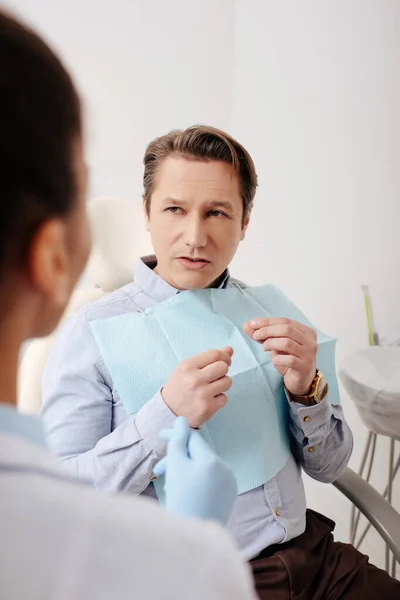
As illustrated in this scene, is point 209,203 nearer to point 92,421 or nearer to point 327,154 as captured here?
point 92,421

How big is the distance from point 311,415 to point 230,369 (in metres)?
0.18

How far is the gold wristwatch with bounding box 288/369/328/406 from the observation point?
1.11 meters

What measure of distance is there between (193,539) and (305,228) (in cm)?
205

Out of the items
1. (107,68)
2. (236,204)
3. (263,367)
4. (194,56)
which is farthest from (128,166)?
(263,367)

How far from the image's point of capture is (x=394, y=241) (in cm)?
204

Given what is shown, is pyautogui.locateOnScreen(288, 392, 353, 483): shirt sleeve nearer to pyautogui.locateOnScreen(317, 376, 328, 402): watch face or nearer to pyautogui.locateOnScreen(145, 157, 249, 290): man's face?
pyautogui.locateOnScreen(317, 376, 328, 402): watch face

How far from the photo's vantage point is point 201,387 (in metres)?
0.94

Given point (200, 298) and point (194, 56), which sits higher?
point (194, 56)

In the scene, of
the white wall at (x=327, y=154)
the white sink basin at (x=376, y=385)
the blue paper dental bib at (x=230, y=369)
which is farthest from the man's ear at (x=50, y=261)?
the white wall at (x=327, y=154)

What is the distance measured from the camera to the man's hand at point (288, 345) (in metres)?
1.06

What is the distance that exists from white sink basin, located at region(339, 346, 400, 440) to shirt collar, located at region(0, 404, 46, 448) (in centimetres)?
117

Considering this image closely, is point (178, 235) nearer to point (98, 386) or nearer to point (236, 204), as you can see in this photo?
point (236, 204)

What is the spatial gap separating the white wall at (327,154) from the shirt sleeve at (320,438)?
951mm

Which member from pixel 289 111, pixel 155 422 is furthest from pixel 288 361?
pixel 289 111
